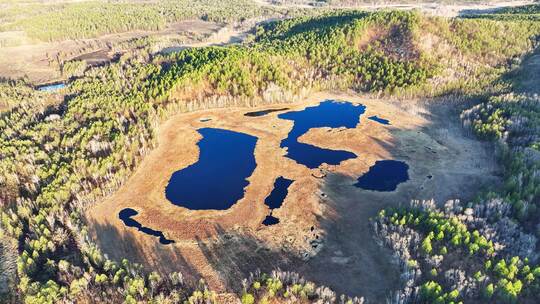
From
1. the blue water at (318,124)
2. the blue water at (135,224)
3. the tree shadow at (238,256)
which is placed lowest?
the tree shadow at (238,256)

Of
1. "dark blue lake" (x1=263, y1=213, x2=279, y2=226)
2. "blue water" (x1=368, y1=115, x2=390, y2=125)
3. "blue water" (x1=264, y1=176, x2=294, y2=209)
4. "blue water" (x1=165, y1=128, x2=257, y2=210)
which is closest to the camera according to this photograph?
"dark blue lake" (x1=263, y1=213, x2=279, y2=226)

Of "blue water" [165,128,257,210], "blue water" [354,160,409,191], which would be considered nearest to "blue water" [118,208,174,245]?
"blue water" [165,128,257,210]

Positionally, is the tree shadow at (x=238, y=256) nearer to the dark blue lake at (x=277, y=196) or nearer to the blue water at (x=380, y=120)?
the dark blue lake at (x=277, y=196)

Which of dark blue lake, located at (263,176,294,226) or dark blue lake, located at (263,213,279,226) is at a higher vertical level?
dark blue lake, located at (263,176,294,226)

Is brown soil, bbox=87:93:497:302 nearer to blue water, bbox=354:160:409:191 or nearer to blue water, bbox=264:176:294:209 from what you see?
blue water, bbox=264:176:294:209

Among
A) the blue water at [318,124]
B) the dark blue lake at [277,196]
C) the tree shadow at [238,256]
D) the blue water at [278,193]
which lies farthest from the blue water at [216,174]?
the blue water at [318,124]

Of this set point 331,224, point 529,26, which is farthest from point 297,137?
point 529,26
